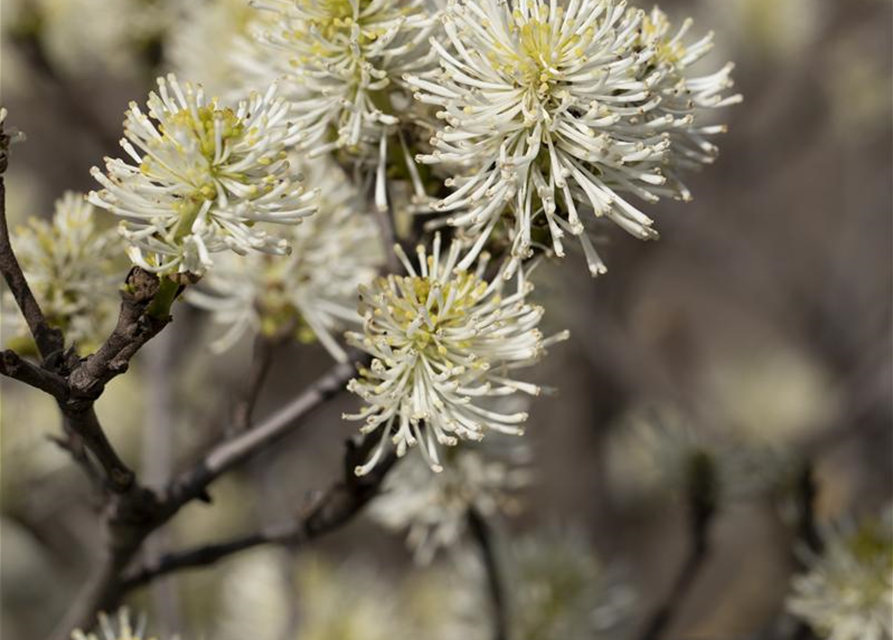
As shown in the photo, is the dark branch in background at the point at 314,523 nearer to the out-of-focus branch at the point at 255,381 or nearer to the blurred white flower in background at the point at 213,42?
the out-of-focus branch at the point at 255,381

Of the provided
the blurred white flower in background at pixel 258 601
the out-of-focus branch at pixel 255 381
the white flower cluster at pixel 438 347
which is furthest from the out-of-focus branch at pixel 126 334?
the blurred white flower in background at pixel 258 601

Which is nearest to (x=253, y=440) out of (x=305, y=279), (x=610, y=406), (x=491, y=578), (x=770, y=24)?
(x=305, y=279)

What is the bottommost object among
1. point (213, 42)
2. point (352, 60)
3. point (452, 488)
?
point (452, 488)

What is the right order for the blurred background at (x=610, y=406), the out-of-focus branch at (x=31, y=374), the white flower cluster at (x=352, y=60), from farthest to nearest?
the blurred background at (x=610, y=406) < the white flower cluster at (x=352, y=60) < the out-of-focus branch at (x=31, y=374)

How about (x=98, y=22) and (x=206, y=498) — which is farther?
(x=98, y=22)

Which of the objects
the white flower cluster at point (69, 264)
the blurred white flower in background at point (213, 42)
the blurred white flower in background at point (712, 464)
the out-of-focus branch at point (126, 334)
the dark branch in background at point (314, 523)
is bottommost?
the blurred white flower in background at point (712, 464)

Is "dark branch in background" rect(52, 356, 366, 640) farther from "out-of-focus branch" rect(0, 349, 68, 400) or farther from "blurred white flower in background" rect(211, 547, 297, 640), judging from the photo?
"blurred white flower in background" rect(211, 547, 297, 640)

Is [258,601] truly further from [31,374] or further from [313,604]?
[31,374]

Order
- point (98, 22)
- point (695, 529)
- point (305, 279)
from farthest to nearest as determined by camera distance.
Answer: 1. point (98, 22)
2. point (695, 529)
3. point (305, 279)
